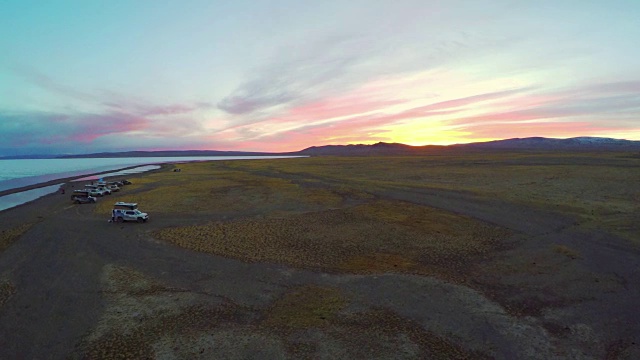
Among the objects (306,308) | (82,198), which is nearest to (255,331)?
(306,308)

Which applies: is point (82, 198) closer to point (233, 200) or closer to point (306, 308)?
point (233, 200)

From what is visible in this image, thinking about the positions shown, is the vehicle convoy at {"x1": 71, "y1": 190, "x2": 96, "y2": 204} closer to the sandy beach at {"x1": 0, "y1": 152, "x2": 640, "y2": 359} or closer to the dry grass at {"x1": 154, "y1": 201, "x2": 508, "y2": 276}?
the sandy beach at {"x1": 0, "y1": 152, "x2": 640, "y2": 359}

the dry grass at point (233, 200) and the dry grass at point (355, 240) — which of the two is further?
the dry grass at point (233, 200)

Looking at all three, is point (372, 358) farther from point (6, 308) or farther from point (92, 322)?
point (6, 308)

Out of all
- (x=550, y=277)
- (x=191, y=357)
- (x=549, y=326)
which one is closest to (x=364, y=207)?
(x=550, y=277)

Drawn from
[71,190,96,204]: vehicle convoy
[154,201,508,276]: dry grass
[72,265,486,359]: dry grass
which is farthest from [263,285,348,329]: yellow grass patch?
[71,190,96,204]: vehicle convoy

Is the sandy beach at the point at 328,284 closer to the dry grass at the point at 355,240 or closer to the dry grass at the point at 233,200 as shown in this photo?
the dry grass at the point at 355,240

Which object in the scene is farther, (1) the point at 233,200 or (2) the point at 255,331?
(1) the point at 233,200

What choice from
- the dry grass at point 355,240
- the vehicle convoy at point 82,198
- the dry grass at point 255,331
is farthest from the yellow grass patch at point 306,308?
the vehicle convoy at point 82,198

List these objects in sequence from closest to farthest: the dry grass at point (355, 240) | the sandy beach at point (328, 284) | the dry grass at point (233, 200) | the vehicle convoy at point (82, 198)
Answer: the sandy beach at point (328, 284) → the dry grass at point (355, 240) → the dry grass at point (233, 200) → the vehicle convoy at point (82, 198)
